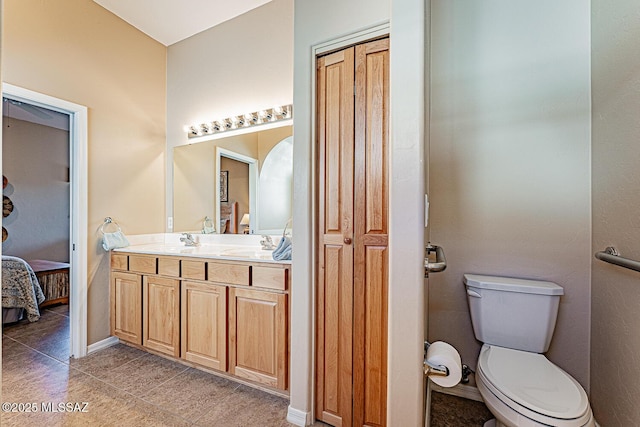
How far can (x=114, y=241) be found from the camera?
8.94ft

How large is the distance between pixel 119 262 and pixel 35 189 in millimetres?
2891

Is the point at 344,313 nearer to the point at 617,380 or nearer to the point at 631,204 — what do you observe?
the point at 617,380

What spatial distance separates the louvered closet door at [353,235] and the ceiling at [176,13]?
5.21 ft

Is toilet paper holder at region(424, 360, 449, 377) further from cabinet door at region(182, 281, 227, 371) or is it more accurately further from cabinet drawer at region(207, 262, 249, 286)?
cabinet door at region(182, 281, 227, 371)

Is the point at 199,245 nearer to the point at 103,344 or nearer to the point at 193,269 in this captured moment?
the point at 193,269

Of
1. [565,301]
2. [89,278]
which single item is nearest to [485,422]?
[565,301]

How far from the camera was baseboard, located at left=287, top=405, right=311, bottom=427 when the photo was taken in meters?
1.72

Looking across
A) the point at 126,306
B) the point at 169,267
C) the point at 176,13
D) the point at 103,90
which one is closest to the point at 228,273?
the point at 169,267

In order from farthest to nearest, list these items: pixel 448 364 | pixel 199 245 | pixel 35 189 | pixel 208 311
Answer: pixel 35 189 → pixel 199 245 → pixel 208 311 → pixel 448 364

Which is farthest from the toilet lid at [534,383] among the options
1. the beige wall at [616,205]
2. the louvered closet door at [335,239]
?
the louvered closet door at [335,239]

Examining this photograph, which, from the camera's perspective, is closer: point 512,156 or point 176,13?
point 512,156

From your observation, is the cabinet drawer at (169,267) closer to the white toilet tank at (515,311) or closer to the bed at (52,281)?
the white toilet tank at (515,311)

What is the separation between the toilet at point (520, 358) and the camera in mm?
1239

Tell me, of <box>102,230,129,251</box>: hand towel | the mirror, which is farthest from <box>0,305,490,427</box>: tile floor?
the mirror
